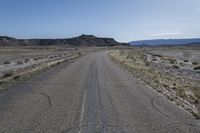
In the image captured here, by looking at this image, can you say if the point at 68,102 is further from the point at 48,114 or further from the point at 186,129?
the point at 186,129

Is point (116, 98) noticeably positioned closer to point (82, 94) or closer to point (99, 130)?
point (82, 94)

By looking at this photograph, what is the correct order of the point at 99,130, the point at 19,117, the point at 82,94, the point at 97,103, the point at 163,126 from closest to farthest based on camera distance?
the point at 99,130, the point at 163,126, the point at 19,117, the point at 97,103, the point at 82,94

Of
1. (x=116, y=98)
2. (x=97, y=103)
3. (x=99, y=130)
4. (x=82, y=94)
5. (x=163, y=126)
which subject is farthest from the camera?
(x=82, y=94)

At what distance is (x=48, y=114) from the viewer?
31.3ft

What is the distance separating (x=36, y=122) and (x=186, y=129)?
13.6ft

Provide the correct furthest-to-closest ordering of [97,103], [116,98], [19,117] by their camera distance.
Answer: [116,98] → [97,103] → [19,117]

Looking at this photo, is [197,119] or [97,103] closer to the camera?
[197,119]

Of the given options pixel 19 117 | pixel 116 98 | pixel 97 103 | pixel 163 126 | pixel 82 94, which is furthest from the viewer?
pixel 82 94

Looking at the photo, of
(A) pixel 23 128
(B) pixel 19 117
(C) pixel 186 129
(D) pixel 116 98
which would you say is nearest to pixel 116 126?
(C) pixel 186 129

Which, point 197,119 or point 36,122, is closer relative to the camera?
point 36,122

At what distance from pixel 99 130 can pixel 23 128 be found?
199cm

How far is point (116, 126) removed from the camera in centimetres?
819

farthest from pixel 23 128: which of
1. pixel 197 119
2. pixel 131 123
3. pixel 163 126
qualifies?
pixel 197 119

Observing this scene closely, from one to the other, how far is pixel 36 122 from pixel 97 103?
353 centimetres
